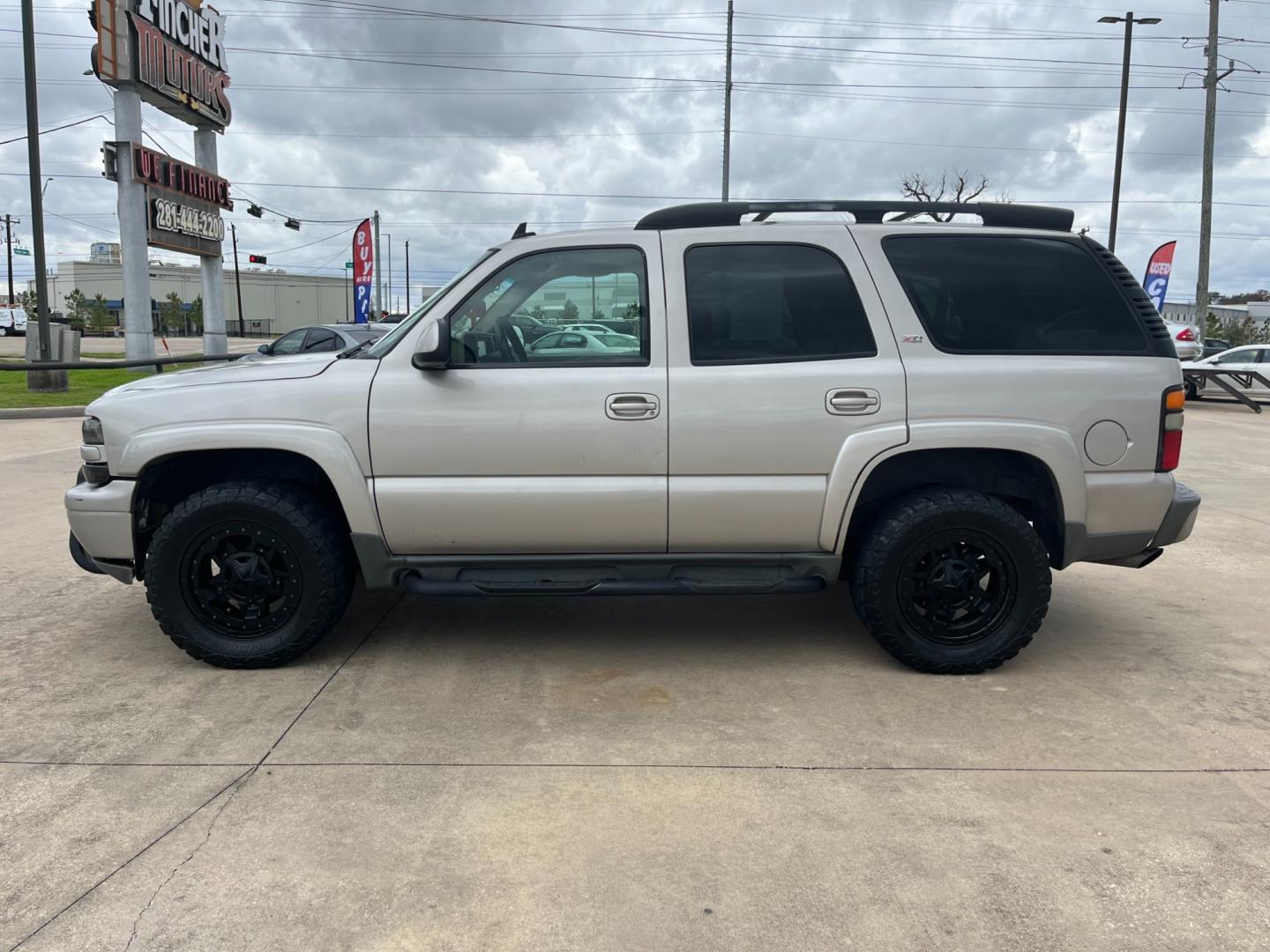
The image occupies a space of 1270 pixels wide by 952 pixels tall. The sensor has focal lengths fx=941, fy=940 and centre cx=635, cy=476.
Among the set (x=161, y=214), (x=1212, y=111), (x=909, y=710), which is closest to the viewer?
(x=909, y=710)

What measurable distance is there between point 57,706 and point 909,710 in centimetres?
335

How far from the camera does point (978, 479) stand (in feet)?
13.5

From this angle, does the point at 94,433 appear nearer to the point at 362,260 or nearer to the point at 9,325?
the point at 362,260

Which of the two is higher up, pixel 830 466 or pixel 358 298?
pixel 358 298

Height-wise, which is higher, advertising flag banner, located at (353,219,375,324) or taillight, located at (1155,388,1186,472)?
advertising flag banner, located at (353,219,375,324)

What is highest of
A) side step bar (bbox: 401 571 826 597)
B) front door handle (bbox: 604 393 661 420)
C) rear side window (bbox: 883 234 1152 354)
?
rear side window (bbox: 883 234 1152 354)

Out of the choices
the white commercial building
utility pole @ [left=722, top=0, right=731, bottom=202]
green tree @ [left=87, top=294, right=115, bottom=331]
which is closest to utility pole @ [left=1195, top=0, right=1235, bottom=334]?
utility pole @ [left=722, top=0, right=731, bottom=202]

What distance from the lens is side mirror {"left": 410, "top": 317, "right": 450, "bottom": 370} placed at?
3.71 m

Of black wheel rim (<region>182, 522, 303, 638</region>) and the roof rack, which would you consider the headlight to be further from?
the roof rack

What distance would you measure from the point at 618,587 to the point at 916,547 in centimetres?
126

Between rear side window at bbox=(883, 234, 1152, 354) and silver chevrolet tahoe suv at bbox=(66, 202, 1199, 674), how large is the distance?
0.01 metres

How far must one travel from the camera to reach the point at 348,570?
4.10 meters

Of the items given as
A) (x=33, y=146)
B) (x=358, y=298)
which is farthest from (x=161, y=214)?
(x=358, y=298)

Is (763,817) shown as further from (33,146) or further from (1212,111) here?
(1212,111)
